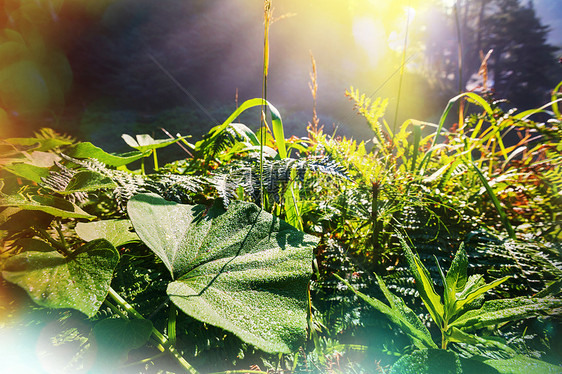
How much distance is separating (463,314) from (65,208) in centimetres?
61

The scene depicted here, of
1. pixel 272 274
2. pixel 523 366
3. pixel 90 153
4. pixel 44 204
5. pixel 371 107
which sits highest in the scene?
pixel 371 107

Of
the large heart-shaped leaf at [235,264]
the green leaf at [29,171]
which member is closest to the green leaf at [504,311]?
the large heart-shaped leaf at [235,264]

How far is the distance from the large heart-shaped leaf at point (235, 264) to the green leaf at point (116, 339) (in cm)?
6

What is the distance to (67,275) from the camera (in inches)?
13.0

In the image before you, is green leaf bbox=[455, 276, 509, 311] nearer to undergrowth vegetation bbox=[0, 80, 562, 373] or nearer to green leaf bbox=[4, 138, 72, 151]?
undergrowth vegetation bbox=[0, 80, 562, 373]

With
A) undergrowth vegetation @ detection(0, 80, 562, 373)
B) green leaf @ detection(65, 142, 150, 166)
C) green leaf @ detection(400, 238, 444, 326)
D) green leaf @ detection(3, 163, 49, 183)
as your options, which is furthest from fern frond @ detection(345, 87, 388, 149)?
green leaf @ detection(3, 163, 49, 183)

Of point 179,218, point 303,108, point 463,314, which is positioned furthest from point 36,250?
point 303,108

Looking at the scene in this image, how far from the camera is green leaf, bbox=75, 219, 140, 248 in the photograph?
0.42 m

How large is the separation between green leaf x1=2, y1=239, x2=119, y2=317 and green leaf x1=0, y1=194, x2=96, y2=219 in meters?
0.05

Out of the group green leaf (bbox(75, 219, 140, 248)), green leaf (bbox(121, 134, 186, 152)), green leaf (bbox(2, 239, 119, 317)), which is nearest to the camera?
green leaf (bbox(2, 239, 119, 317))

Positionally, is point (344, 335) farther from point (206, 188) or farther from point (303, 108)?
point (303, 108)

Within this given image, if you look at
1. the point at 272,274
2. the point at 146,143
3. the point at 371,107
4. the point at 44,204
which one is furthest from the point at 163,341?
the point at 371,107

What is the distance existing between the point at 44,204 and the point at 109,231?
0.10 metres

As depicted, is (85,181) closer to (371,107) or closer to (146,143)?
(146,143)
